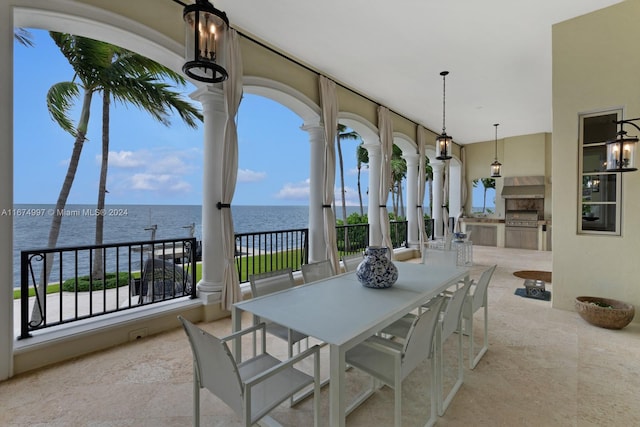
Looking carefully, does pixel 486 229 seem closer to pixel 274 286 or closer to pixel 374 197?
pixel 374 197

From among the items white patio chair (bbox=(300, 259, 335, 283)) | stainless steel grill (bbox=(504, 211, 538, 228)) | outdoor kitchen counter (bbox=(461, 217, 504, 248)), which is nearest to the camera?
white patio chair (bbox=(300, 259, 335, 283))

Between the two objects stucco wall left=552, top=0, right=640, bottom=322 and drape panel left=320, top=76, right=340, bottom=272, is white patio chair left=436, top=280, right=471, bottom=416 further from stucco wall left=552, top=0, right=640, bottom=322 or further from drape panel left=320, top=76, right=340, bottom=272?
drape panel left=320, top=76, right=340, bottom=272

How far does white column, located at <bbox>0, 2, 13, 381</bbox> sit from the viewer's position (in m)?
2.08

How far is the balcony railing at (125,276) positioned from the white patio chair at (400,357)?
1221 millimetres

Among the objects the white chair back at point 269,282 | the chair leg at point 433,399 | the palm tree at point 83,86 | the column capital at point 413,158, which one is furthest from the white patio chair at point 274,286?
the column capital at point 413,158

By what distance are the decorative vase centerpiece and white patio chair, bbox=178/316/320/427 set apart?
87cm

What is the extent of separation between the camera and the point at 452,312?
1880mm

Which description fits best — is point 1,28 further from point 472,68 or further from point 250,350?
point 472,68

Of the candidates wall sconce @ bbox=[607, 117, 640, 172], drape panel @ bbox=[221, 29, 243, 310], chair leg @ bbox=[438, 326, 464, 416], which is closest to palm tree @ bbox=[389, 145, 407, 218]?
wall sconce @ bbox=[607, 117, 640, 172]

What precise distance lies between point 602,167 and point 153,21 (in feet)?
17.4

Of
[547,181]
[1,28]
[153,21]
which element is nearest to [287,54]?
[153,21]

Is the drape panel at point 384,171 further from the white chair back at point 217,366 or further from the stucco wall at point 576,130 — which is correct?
the white chair back at point 217,366

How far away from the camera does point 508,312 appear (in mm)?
3500

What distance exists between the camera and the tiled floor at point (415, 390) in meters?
1.71
